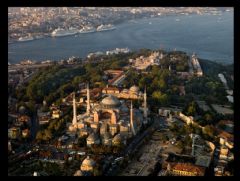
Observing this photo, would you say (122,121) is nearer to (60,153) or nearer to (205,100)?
(60,153)

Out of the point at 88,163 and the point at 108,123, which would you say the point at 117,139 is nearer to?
the point at 108,123

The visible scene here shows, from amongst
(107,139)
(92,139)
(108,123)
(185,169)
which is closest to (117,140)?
(107,139)

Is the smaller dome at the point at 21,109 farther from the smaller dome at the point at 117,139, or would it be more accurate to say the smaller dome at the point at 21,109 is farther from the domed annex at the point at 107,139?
the smaller dome at the point at 117,139

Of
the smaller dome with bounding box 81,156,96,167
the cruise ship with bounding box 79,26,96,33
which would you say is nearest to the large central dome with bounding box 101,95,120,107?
the smaller dome with bounding box 81,156,96,167

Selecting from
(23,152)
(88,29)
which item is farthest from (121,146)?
(88,29)

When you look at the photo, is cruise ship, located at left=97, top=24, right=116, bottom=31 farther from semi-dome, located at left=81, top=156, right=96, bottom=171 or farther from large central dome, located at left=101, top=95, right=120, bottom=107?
semi-dome, located at left=81, top=156, right=96, bottom=171

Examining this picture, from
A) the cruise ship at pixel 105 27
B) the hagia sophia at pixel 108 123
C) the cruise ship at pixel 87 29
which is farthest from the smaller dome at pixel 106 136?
the cruise ship at pixel 105 27
